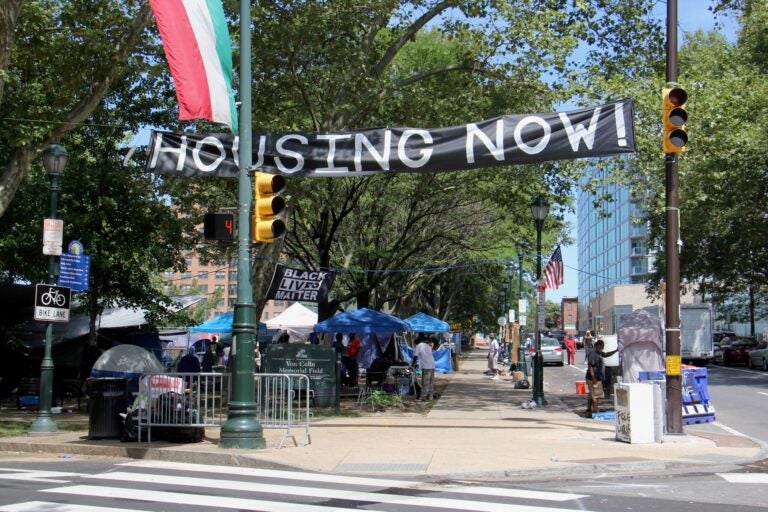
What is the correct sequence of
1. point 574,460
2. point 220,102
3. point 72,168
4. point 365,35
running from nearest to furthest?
point 574,460
point 220,102
point 365,35
point 72,168

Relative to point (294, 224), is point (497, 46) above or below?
above

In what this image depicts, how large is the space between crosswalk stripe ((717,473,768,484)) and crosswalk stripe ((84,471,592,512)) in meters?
3.24

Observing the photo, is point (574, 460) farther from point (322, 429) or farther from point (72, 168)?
point (72, 168)

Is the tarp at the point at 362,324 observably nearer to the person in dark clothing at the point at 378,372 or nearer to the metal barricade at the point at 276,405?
the person in dark clothing at the point at 378,372

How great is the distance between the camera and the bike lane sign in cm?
1401

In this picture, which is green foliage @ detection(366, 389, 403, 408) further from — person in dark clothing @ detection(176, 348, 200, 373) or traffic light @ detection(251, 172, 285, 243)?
traffic light @ detection(251, 172, 285, 243)

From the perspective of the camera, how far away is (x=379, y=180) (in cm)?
3011

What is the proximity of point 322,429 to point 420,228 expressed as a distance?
65.6ft

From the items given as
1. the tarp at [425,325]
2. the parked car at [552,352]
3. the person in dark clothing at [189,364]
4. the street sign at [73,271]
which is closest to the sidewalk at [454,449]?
the street sign at [73,271]

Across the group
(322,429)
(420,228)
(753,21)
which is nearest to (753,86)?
(753,21)

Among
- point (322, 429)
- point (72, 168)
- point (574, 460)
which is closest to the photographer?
point (574, 460)

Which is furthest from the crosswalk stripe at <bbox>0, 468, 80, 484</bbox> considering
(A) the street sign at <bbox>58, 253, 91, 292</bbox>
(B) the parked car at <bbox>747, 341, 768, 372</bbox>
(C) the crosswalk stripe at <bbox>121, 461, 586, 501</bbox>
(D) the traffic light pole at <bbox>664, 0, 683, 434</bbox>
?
(B) the parked car at <bbox>747, 341, 768, 372</bbox>

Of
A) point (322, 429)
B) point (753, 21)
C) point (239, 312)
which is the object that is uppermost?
point (753, 21)

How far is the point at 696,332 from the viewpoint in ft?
149
